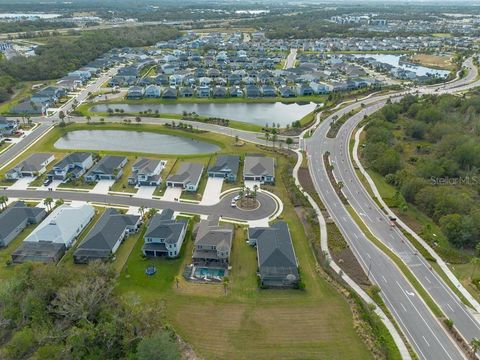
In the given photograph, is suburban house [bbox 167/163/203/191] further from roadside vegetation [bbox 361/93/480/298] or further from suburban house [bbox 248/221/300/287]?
roadside vegetation [bbox 361/93/480/298]

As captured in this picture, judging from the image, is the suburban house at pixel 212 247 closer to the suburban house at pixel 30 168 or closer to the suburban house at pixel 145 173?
the suburban house at pixel 145 173

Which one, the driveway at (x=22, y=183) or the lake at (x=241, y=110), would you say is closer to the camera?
the driveway at (x=22, y=183)

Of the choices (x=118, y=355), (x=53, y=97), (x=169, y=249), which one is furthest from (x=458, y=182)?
(x=53, y=97)

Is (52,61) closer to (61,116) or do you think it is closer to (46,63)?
(46,63)

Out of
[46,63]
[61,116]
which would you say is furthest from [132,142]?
[46,63]

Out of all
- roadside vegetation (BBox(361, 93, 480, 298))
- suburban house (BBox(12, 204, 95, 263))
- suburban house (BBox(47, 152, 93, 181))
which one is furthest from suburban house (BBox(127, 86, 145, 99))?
roadside vegetation (BBox(361, 93, 480, 298))

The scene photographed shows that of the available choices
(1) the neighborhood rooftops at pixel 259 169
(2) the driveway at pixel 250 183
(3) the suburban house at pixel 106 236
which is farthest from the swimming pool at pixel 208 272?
(1) the neighborhood rooftops at pixel 259 169
